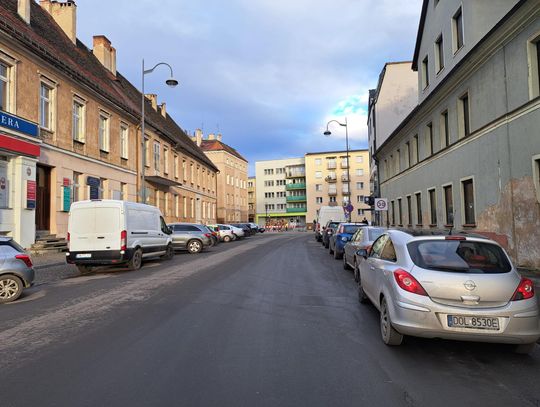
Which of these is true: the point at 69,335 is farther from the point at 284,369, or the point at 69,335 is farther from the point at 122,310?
the point at 284,369

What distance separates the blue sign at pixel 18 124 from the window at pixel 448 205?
17.7 meters

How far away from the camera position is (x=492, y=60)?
1280 cm

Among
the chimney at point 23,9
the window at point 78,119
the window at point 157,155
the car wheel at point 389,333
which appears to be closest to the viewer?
the car wheel at point 389,333

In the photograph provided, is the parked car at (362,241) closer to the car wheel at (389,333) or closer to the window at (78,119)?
the car wheel at (389,333)

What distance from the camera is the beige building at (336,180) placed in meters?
82.8

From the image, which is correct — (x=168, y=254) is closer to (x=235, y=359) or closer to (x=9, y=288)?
(x=9, y=288)

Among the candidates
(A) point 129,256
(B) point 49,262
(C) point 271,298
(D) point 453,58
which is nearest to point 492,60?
(D) point 453,58

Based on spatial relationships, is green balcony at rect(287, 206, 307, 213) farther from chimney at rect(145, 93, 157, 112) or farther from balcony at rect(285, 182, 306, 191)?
chimney at rect(145, 93, 157, 112)

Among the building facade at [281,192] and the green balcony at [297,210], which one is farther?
the building facade at [281,192]

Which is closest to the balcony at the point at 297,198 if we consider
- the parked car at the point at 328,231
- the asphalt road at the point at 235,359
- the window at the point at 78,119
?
the parked car at the point at 328,231

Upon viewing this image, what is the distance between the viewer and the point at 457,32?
57.9ft

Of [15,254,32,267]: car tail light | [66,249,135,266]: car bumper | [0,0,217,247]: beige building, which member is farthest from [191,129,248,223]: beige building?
[15,254,32,267]: car tail light

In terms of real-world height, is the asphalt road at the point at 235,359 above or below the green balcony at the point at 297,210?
below

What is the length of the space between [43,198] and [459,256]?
1895 cm
